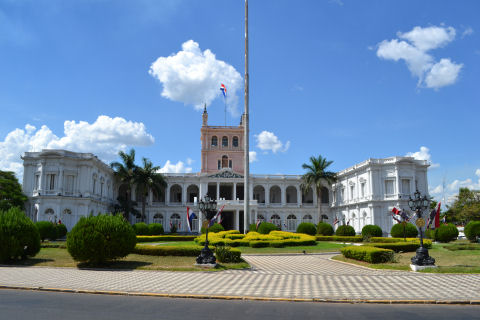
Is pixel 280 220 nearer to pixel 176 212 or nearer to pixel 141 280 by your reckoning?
pixel 176 212

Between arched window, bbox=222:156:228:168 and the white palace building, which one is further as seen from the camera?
arched window, bbox=222:156:228:168

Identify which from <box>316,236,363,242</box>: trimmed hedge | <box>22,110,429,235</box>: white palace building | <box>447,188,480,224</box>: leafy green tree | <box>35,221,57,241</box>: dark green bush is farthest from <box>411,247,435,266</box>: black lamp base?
<box>447,188,480,224</box>: leafy green tree

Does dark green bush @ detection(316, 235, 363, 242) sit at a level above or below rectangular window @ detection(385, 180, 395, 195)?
below

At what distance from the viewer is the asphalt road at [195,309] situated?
8492mm

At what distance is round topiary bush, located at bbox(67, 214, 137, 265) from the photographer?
17.3 meters

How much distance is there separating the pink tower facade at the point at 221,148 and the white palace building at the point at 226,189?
0.61 ft

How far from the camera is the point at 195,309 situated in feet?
30.4

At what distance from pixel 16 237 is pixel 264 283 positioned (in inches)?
532

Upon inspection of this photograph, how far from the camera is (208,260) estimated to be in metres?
17.9

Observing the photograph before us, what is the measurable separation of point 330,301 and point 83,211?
43847mm

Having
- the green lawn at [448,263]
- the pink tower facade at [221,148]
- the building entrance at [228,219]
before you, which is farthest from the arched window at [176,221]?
the green lawn at [448,263]

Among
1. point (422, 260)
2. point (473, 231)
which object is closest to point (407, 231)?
point (473, 231)

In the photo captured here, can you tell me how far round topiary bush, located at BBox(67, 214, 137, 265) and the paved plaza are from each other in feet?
2.93

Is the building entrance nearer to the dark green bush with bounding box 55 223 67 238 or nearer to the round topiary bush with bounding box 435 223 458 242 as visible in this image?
the dark green bush with bounding box 55 223 67 238
